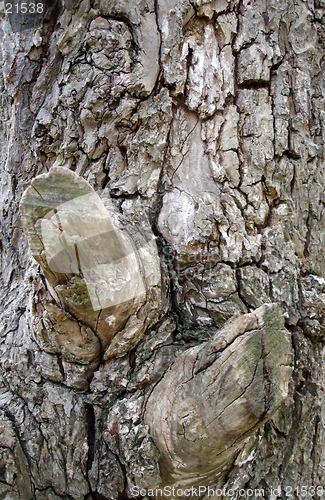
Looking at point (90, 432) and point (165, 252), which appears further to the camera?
point (165, 252)

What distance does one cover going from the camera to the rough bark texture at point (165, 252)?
1013 millimetres

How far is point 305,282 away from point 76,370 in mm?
987

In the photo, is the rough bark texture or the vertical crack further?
the vertical crack

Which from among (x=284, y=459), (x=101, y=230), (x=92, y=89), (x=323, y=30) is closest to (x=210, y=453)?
(x=284, y=459)

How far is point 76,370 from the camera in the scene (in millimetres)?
1182

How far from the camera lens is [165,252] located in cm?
133

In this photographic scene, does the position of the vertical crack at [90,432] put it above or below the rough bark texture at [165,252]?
below

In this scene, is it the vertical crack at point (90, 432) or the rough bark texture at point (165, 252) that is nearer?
the rough bark texture at point (165, 252)

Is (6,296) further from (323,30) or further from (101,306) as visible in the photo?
(323,30)

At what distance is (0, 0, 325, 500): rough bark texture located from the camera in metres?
1.01

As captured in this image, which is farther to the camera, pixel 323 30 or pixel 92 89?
pixel 323 30

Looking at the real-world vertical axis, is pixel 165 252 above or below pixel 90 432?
above

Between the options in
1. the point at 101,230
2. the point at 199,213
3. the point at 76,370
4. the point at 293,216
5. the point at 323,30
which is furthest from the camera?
the point at 323,30

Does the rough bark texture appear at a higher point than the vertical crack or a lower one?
higher
